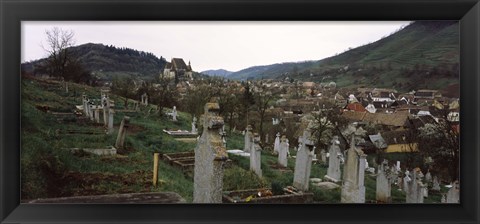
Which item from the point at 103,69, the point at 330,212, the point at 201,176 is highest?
the point at 103,69

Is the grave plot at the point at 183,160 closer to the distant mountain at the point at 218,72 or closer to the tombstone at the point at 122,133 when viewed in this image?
the tombstone at the point at 122,133

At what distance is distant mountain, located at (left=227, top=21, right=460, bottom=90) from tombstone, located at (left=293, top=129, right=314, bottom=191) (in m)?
0.34

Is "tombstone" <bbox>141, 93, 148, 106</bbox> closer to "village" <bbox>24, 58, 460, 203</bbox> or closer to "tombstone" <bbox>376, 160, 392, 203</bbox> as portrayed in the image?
"village" <bbox>24, 58, 460, 203</bbox>

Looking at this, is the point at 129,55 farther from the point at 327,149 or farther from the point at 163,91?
the point at 327,149

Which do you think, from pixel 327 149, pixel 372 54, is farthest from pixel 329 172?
pixel 372 54

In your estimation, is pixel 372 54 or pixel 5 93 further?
pixel 372 54

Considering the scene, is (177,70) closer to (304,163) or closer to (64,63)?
(64,63)

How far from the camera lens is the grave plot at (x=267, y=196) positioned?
2703 mm

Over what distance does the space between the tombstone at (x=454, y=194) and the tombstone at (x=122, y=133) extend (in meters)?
1.75

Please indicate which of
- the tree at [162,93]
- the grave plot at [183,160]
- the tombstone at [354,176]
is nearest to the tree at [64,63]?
the tree at [162,93]

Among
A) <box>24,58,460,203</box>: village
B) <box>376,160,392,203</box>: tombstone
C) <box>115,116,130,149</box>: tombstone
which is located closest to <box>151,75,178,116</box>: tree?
<box>24,58,460,203</box>: village

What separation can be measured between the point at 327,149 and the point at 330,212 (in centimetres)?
37

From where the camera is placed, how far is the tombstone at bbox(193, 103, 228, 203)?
273cm

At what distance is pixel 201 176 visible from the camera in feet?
9.00
